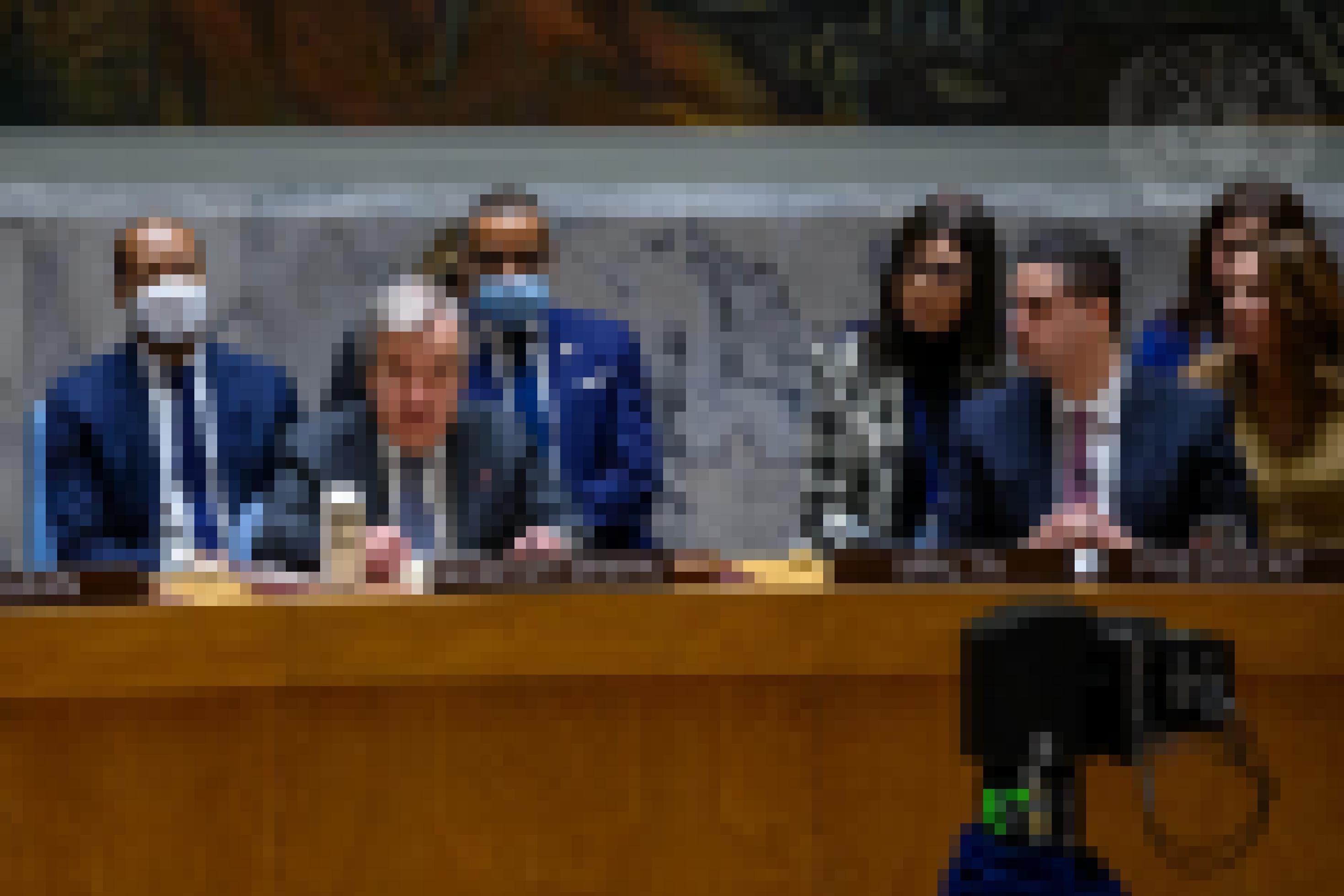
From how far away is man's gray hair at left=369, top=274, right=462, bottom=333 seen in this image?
9.01 feet

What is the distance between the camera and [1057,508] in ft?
8.39

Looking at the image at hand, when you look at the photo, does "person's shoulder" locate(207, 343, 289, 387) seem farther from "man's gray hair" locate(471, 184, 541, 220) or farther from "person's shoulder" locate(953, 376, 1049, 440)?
"person's shoulder" locate(953, 376, 1049, 440)

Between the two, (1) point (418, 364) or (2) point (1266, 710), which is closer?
(2) point (1266, 710)

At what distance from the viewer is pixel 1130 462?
108 inches

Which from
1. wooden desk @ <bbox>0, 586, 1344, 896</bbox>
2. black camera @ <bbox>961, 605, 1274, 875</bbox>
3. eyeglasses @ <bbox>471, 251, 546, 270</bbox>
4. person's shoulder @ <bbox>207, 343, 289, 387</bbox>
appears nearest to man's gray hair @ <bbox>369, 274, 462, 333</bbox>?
eyeglasses @ <bbox>471, 251, 546, 270</bbox>

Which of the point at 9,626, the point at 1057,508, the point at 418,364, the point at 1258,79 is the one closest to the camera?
the point at 9,626

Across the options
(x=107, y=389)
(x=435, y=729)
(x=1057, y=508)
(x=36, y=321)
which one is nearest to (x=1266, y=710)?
(x=1057, y=508)

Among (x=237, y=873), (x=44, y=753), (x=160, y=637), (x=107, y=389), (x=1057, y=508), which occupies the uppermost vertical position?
(x=107, y=389)

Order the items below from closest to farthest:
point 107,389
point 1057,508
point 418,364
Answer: point 1057,508 → point 418,364 → point 107,389

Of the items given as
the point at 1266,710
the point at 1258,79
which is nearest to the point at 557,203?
the point at 1258,79

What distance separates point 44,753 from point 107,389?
1350mm

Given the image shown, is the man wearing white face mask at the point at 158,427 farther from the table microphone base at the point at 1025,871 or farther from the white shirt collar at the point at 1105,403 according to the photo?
the table microphone base at the point at 1025,871

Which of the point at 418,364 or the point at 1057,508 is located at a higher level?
the point at 418,364

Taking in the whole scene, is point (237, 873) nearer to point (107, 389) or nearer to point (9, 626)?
point (9, 626)
